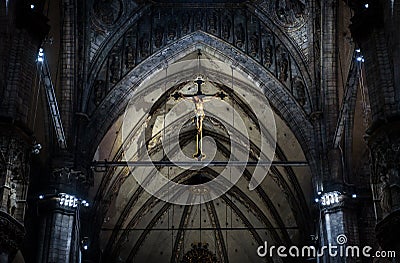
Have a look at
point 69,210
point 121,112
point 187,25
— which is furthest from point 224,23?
point 69,210

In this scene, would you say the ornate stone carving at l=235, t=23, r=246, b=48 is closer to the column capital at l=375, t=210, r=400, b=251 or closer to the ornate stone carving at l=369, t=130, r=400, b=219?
the ornate stone carving at l=369, t=130, r=400, b=219

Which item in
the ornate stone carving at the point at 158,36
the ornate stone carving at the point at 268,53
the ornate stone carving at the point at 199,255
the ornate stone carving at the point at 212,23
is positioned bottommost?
the ornate stone carving at the point at 199,255

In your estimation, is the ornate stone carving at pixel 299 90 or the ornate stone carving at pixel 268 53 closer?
the ornate stone carving at pixel 299 90

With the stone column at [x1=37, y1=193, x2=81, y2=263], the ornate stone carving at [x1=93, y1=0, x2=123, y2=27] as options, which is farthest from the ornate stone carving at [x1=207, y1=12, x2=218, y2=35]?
the stone column at [x1=37, y1=193, x2=81, y2=263]

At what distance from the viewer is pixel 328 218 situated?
19.9 metres

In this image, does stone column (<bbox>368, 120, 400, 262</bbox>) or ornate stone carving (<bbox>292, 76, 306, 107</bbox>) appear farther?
ornate stone carving (<bbox>292, 76, 306, 107</bbox>)

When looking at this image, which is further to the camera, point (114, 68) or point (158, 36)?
point (158, 36)

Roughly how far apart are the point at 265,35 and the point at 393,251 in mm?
11669

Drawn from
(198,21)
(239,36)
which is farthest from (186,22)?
(239,36)

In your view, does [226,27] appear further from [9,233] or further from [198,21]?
[9,233]

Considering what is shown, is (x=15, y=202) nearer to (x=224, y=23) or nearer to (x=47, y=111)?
(x=47, y=111)

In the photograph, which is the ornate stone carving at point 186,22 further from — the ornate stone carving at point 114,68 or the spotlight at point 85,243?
the spotlight at point 85,243

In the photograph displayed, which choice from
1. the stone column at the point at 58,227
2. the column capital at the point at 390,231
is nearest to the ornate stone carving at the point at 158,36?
the stone column at the point at 58,227

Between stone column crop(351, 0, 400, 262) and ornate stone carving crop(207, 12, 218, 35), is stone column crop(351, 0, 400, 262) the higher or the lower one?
the lower one
